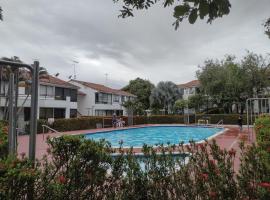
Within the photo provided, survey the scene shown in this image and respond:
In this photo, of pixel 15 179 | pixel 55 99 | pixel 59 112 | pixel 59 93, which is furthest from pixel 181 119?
pixel 15 179

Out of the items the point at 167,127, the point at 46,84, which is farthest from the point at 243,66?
the point at 46,84

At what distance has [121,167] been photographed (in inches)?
154

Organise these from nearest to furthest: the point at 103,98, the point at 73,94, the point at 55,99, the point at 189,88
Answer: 1. the point at 55,99
2. the point at 73,94
3. the point at 103,98
4. the point at 189,88

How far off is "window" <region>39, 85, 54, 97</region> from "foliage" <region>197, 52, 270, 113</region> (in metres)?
25.2

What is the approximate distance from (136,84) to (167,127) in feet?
118

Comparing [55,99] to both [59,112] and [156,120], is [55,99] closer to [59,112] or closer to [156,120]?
[59,112]

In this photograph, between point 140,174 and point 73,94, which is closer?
point 140,174

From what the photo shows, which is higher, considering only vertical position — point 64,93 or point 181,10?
point 64,93

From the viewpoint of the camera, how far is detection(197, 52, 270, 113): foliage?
42.4 meters

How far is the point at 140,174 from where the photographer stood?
12.5ft

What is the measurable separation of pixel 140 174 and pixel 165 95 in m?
54.5

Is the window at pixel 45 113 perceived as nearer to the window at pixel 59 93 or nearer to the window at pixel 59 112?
the window at pixel 59 112

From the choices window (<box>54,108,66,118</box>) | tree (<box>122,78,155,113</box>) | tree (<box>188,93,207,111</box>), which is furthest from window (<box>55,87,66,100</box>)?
tree (<box>122,78,155,113</box>)

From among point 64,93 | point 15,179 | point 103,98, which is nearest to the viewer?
point 15,179
